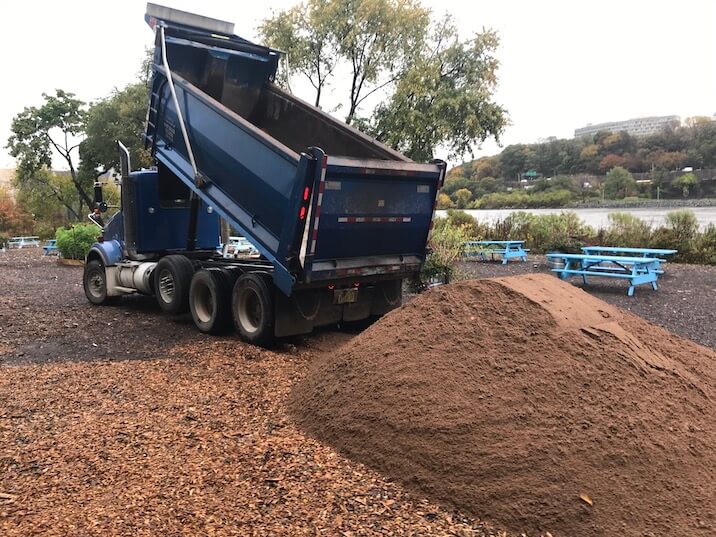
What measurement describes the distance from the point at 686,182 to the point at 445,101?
1704 centimetres

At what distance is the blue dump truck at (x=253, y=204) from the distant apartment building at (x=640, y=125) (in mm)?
34052

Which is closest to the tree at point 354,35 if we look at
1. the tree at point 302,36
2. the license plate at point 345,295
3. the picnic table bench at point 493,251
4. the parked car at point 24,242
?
the tree at point 302,36

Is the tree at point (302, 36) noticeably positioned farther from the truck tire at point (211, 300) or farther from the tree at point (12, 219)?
the tree at point (12, 219)

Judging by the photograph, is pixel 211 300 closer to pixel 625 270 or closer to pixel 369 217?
pixel 369 217

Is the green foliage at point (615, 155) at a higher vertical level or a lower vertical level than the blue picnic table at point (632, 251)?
higher

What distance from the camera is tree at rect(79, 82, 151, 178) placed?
25688mm

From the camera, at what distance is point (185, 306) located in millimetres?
8430

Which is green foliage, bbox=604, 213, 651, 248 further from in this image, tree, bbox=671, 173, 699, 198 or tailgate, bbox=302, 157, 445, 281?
Answer: tailgate, bbox=302, 157, 445, 281

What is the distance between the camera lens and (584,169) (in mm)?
32844

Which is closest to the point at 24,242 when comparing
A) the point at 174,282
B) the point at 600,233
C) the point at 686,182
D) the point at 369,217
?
the point at 174,282

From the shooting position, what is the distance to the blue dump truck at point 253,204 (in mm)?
6469

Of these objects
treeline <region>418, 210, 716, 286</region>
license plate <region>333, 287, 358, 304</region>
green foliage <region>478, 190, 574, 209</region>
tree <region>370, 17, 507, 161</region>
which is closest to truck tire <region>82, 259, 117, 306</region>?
license plate <region>333, 287, 358, 304</region>

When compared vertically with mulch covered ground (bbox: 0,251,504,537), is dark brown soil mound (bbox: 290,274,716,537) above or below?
above

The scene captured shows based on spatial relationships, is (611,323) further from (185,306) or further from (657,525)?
(185,306)
